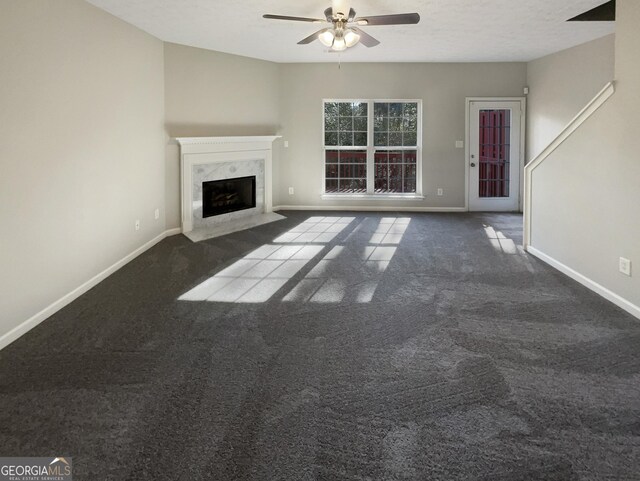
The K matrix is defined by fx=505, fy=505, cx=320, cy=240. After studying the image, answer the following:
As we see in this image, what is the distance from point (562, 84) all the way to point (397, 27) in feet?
9.82

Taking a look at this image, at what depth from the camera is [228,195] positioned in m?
7.97

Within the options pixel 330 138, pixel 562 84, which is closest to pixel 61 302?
pixel 330 138

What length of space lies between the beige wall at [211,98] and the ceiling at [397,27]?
0.22 m

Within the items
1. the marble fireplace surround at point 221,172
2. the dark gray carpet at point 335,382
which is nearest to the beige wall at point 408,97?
the marble fireplace surround at point 221,172

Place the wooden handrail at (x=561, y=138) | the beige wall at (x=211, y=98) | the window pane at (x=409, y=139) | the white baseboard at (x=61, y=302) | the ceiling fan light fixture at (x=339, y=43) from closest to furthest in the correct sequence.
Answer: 1. the white baseboard at (x=61, y=302)
2. the wooden handrail at (x=561, y=138)
3. the ceiling fan light fixture at (x=339, y=43)
4. the beige wall at (x=211, y=98)
5. the window pane at (x=409, y=139)

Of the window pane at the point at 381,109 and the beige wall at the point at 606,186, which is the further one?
the window pane at the point at 381,109

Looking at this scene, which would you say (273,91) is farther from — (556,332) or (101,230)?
(556,332)

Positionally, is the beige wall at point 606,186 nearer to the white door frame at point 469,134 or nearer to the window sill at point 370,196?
the white door frame at point 469,134

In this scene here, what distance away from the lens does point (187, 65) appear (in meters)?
6.88

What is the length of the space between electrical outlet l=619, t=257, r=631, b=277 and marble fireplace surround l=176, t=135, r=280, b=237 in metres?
4.74

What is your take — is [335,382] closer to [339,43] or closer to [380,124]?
[339,43]

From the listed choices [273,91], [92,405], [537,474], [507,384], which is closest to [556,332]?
[507,384]

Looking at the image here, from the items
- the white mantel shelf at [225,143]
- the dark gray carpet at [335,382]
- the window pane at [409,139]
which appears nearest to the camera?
the dark gray carpet at [335,382]

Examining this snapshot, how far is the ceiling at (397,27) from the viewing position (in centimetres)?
491
